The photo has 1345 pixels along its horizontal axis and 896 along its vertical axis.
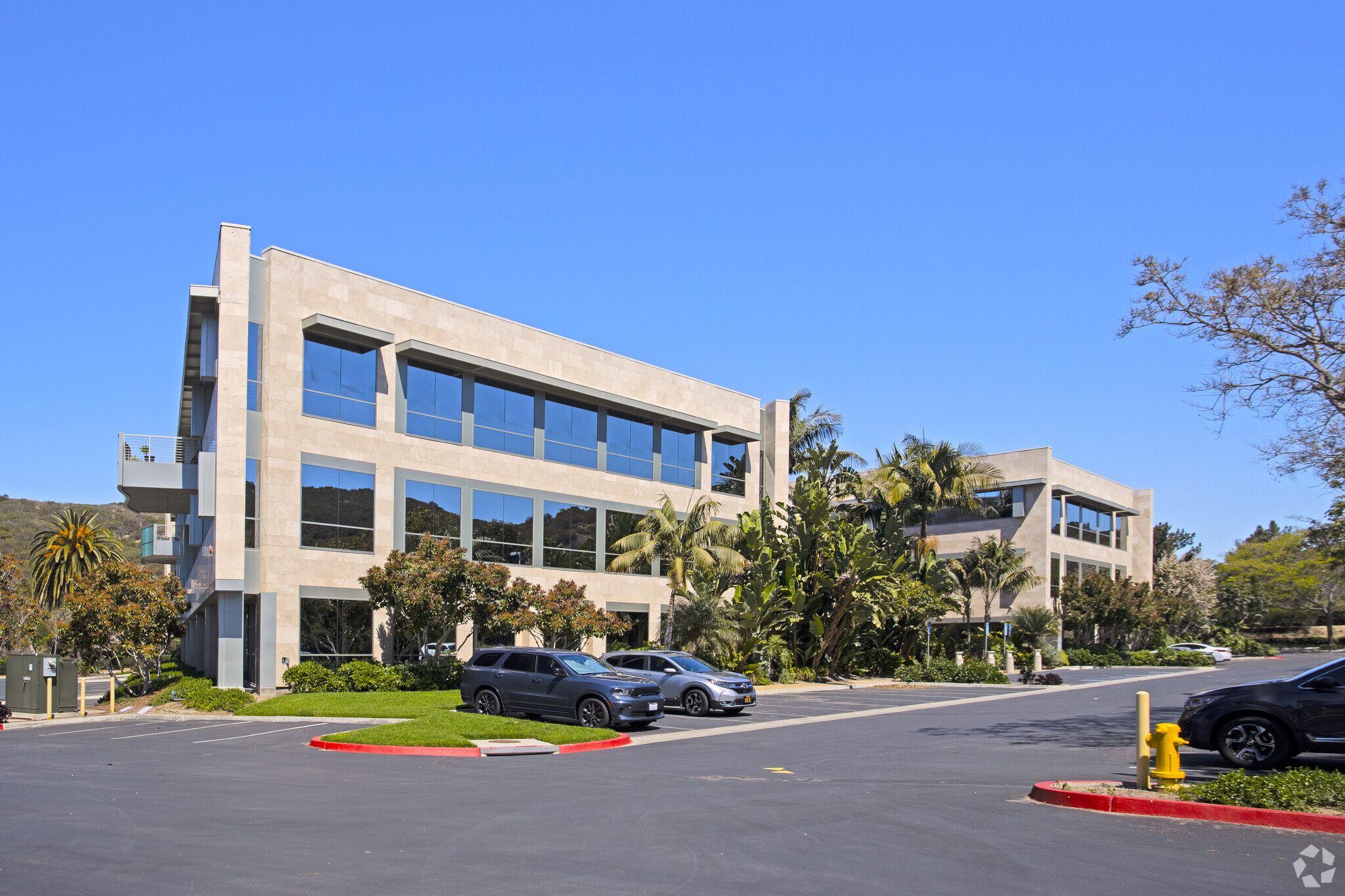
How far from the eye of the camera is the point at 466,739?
1812 cm

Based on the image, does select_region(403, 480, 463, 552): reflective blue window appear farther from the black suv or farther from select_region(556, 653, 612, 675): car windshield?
the black suv

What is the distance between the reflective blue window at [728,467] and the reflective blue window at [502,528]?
11.5 meters

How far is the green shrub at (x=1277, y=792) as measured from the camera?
1030 centimetres

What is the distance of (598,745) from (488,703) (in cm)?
467

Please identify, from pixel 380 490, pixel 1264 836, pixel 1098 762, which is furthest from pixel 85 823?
pixel 380 490

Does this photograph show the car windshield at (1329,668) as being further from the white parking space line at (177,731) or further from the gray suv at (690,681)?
the white parking space line at (177,731)

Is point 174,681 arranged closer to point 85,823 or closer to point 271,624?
point 271,624

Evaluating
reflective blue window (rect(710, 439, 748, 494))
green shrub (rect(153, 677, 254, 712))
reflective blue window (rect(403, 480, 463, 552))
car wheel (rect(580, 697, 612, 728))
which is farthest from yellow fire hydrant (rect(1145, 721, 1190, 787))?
reflective blue window (rect(710, 439, 748, 494))

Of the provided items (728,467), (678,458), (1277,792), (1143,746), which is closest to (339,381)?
(678,458)

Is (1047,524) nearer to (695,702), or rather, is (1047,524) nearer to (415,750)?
(695,702)

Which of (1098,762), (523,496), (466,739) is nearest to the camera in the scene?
(1098,762)

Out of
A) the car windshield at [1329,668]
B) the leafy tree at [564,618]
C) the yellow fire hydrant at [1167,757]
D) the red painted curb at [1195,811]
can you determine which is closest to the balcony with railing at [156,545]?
the leafy tree at [564,618]

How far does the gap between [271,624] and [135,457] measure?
28.7 ft

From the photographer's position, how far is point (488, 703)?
75.0ft
